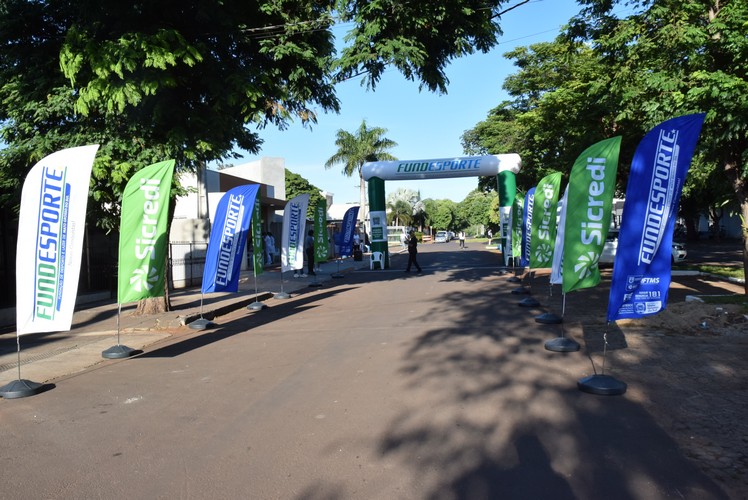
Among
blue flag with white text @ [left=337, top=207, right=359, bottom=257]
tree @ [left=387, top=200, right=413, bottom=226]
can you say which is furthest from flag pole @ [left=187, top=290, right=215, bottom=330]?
tree @ [left=387, top=200, right=413, bottom=226]

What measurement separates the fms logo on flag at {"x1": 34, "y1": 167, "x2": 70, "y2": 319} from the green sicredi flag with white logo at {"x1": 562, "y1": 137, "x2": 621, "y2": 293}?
625cm

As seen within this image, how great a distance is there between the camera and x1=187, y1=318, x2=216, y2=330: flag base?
452 inches

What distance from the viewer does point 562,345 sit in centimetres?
788

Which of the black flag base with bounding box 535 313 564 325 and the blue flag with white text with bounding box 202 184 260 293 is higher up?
the blue flag with white text with bounding box 202 184 260 293

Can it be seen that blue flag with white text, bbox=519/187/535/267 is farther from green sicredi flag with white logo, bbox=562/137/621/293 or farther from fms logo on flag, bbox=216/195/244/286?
green sicredi flag with white logo, bbox=562/137/621/293

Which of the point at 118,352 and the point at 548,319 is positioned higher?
the point at 548,319

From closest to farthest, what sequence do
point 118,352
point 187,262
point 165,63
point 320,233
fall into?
point 118,352
point 165,63
point 187,262
point 320,233

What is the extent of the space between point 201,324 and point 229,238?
1.96 meters

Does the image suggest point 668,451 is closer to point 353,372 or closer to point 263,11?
point 353,372

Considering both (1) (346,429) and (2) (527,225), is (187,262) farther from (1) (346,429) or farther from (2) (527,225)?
(1) (346,429)

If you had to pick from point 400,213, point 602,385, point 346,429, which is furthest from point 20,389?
point 400,213

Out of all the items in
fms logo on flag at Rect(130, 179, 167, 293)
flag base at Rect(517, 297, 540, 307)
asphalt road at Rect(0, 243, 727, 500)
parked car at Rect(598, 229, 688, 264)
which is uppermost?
fms logo on flag at Rect(130, 179, 167, 293)

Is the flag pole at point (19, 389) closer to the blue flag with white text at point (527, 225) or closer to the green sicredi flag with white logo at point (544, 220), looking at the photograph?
the green sicredi flag with white logo at point (544, 220)

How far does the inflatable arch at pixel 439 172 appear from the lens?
931 inches
